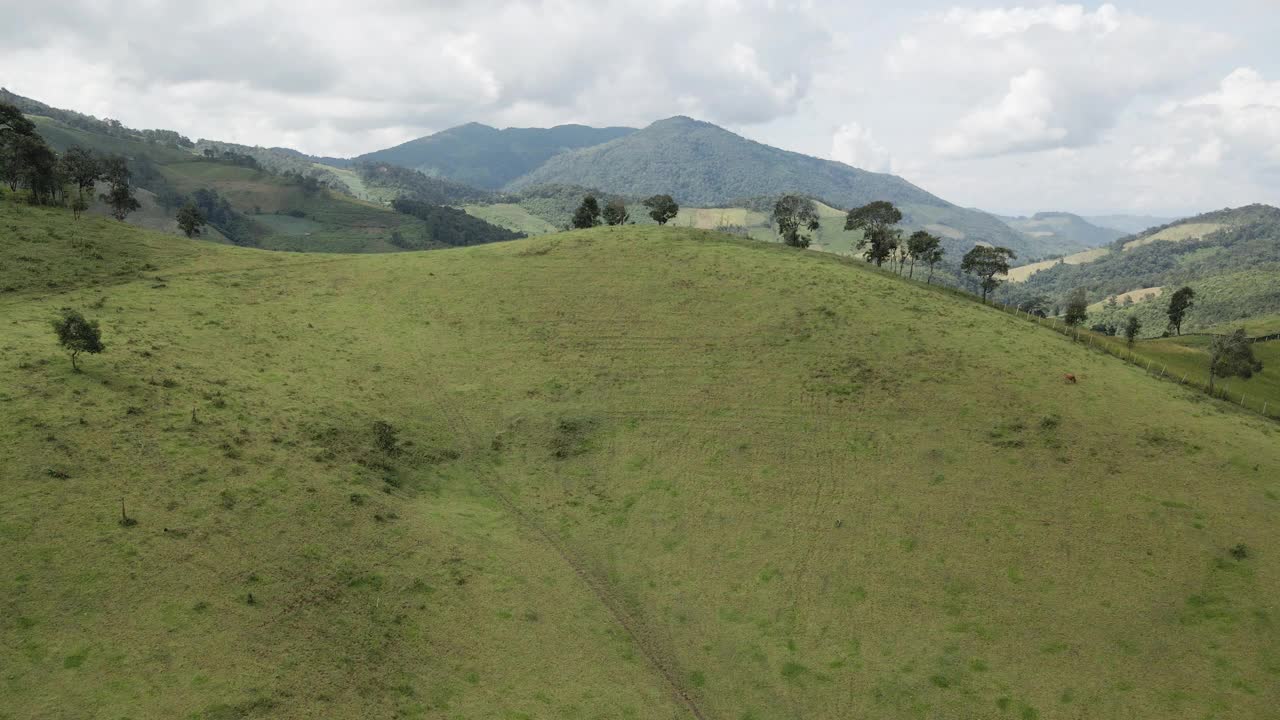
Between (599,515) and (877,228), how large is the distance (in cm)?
8412

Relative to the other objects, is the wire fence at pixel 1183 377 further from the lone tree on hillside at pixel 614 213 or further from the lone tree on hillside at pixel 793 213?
the lone tree on hillside at pixel 614 213

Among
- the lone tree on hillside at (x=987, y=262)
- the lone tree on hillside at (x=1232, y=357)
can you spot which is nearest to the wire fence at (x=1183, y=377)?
the lone tree on hillside at (x=1232, y=357)

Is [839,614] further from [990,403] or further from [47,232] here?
[47,232]

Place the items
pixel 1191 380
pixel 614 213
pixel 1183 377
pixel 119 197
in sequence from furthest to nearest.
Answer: pixel 614 213
pixel 119 197
pixel 1191 380
pixel 1183 377

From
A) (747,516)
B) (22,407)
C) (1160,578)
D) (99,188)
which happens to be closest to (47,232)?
(22,407)

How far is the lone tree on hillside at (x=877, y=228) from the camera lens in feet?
347

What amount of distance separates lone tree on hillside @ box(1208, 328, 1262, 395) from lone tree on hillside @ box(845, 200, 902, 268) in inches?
1752

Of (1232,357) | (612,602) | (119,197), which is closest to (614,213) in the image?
(119,197)

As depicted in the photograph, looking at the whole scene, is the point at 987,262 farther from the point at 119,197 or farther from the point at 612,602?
the point at 119,197

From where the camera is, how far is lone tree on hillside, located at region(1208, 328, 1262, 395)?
64.8 m

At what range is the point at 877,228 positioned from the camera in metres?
110

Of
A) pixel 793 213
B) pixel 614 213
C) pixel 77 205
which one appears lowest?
pixel 77 205

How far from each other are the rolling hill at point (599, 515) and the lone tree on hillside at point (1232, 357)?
13.0 metres

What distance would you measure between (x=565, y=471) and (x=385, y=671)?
20.4 metres
